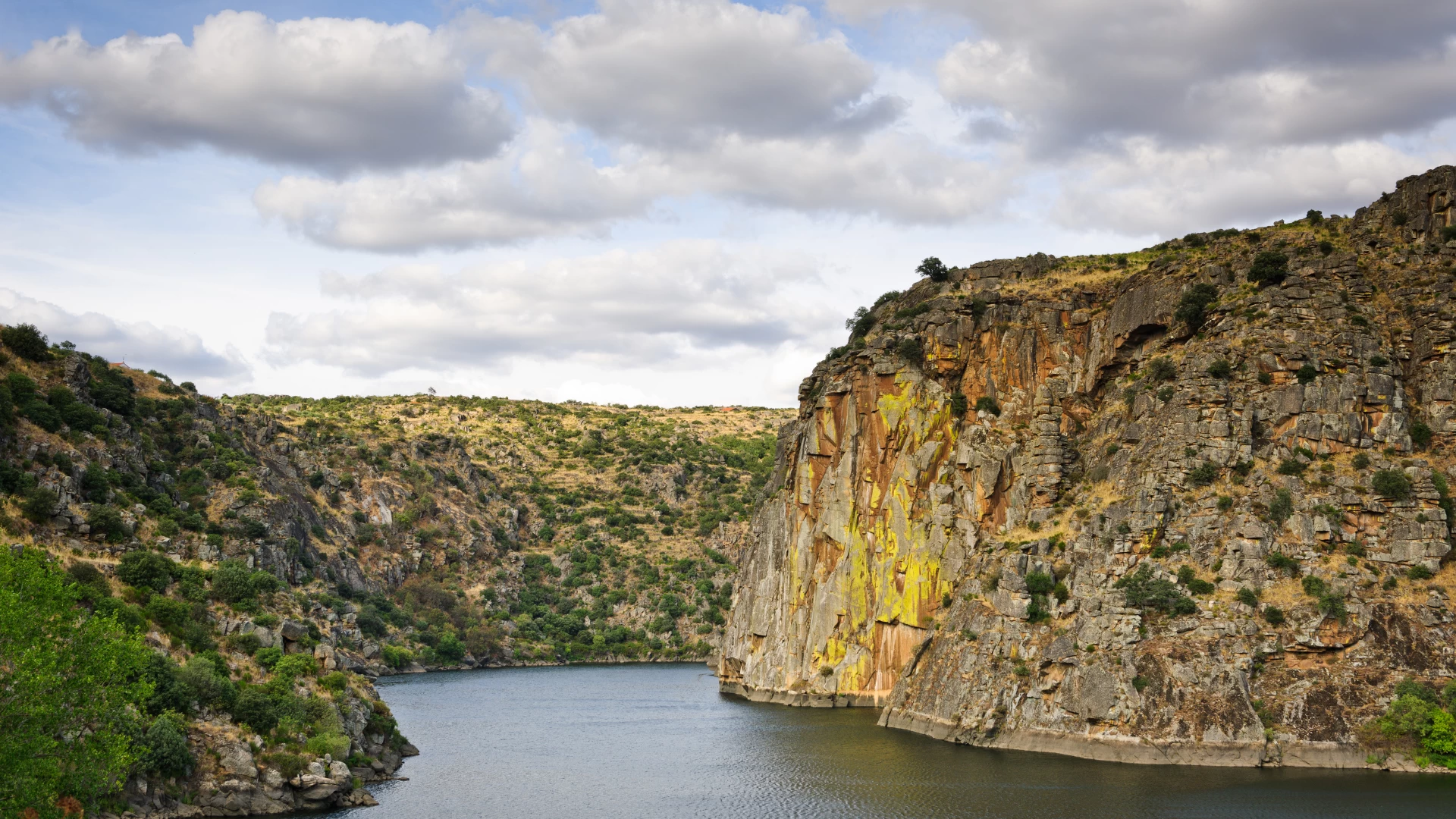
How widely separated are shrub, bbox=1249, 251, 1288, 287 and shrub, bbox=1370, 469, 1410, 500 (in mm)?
18077

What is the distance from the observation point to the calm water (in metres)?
56.8

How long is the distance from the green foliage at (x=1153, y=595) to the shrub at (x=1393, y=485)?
45.4 feet

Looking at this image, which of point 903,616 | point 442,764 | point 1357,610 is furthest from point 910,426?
point 442,764

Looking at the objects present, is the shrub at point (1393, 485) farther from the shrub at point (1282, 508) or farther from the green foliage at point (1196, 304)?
the green foliage at point (1196, 304)

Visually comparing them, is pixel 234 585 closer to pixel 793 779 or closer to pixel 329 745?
pixel 329 745

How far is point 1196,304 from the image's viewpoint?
87.2 meters

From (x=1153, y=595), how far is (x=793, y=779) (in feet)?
83.5

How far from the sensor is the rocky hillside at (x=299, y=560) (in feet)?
180

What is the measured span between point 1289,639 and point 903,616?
33.4 metres

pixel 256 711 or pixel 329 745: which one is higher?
pixel 256 711

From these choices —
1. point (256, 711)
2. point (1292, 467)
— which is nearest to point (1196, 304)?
point (1292, 467)

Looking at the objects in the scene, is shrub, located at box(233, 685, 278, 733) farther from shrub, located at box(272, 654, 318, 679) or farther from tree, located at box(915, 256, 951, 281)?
tree, located at box(915, 256, 951, 281)

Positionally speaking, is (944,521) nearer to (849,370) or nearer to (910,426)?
(910,426)

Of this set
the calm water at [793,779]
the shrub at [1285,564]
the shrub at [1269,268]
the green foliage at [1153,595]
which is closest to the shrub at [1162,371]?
the shrub at [1269,268]
